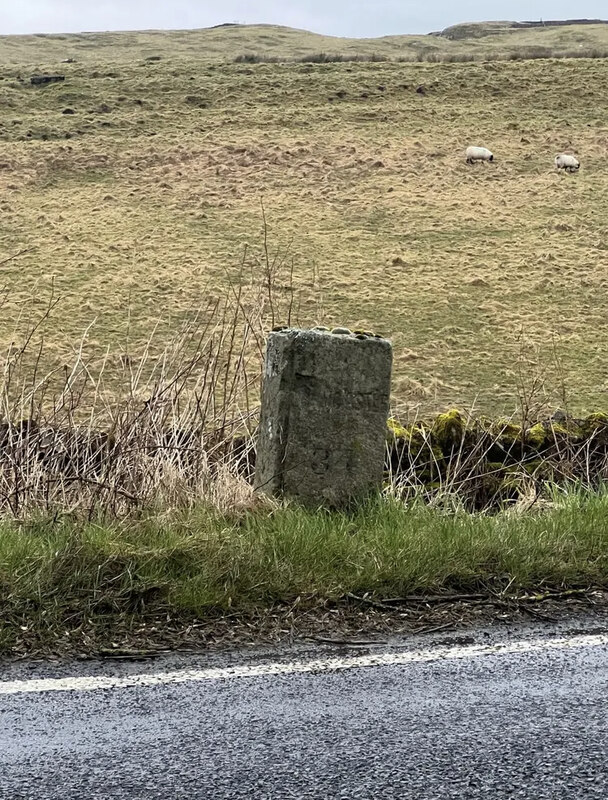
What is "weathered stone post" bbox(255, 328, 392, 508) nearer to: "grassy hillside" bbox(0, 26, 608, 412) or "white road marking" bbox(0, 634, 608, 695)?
"white road marking" bbox(0, 634, 608, 695)

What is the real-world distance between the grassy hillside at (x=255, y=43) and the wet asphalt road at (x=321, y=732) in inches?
3375

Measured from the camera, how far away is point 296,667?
147 inches

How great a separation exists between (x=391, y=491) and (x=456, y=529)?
768 mm

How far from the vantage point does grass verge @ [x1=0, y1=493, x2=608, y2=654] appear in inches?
159

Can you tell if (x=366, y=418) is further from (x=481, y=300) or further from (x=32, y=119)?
(x=32, y=119)

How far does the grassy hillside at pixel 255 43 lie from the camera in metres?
89.7

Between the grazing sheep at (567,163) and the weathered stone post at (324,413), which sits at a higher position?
the grazing sheep at (567,163)

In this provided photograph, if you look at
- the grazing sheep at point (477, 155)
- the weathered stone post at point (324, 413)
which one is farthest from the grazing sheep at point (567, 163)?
the weathered stone post at point (324, 413)

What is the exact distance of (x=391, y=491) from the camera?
18.0 ft

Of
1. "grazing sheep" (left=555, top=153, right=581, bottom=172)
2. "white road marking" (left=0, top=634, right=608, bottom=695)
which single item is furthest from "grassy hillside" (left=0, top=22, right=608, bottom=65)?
"white road marking" (left=0, top=634, right=608, bottom=695)

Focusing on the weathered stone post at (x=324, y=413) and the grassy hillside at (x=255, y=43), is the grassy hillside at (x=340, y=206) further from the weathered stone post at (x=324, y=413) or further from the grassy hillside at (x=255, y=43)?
the grassy hillside at (x=255, y=43)

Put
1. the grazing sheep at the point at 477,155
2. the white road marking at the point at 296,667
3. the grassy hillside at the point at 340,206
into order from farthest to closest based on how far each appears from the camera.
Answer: the grazing sheep at the point at 477,155 < the grassy hillside at the point at 340,206 < the white road marking at the point at 296,667

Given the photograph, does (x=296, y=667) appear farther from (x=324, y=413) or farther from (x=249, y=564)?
(x=324, y=413)


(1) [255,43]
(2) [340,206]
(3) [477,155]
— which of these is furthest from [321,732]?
(1) [255,43]
